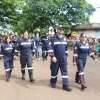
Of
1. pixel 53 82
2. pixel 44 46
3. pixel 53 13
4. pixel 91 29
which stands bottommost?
pixel 91 29

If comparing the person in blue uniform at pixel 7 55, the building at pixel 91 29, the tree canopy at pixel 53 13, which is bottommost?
the building at pixel 91 29

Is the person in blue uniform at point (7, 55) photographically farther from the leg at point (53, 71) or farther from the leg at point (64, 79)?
the leg at point (64, 79)

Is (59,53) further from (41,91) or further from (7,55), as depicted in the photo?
(7,55)

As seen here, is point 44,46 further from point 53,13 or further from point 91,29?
point 91,29

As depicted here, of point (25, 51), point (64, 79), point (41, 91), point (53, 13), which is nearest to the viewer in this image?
point (41, 91)

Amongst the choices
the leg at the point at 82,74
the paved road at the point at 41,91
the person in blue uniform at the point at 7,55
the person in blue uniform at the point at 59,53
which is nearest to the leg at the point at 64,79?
the person in blue uniform at the point at 59,53

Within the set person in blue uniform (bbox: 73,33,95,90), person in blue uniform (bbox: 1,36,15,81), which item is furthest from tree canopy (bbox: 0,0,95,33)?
person in blue uniform (bbox: 73,33,95,90)

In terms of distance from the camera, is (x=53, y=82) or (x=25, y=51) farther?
(x=25, y=51)

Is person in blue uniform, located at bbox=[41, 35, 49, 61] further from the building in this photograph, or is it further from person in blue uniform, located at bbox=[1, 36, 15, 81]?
the building

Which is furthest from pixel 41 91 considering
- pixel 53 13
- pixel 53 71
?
pixel 53 13

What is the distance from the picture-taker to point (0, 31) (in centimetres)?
5394

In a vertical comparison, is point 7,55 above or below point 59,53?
below

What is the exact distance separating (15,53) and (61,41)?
3.26m

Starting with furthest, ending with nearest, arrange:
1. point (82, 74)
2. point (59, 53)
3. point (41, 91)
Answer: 1. point (82, 74)
2. point (59, 53)
3. point (41, 91)
